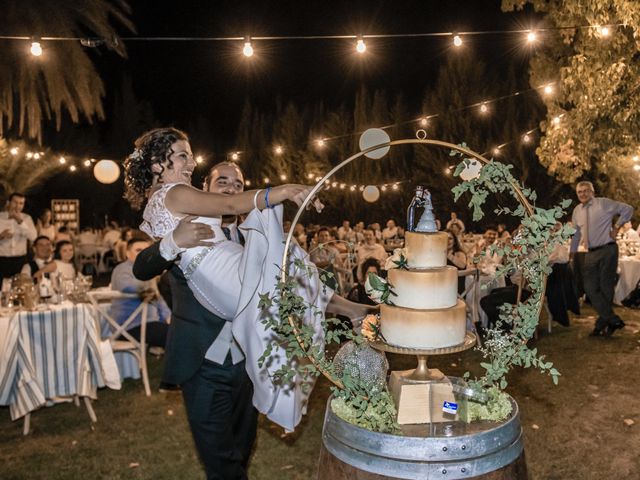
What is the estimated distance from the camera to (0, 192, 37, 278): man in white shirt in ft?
29.1

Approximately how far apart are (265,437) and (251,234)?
2.80 meters

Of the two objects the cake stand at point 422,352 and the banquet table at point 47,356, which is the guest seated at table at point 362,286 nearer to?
the banquet table at point 47,356

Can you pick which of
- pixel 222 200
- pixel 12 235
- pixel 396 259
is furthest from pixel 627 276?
pixel 12 235

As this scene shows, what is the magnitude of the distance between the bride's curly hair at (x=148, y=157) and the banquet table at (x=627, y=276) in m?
8.98

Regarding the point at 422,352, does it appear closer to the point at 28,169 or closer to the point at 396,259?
the point at 396,259

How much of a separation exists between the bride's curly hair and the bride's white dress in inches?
4.8

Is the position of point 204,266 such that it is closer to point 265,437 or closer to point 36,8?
point 265,437

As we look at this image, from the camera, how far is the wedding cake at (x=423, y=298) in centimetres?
209

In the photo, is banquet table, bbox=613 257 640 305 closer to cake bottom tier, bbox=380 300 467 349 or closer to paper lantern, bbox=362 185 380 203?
cake bottom tier, bbox=380 300 467 349

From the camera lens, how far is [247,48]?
26.1 ft

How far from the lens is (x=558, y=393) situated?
558 cm

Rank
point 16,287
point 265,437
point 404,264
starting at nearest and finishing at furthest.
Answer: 1. point 404,264
2. point 265,437
3. point 16,287

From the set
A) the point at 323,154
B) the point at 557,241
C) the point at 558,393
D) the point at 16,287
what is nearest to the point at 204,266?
the point at 557,241

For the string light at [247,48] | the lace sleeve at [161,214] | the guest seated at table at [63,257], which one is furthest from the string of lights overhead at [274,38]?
the lace sleeve at [161,214]
